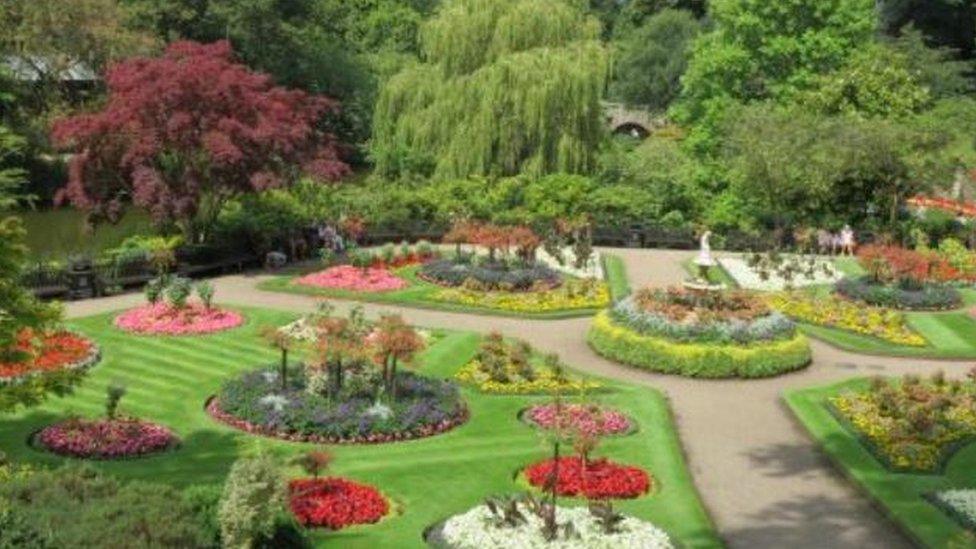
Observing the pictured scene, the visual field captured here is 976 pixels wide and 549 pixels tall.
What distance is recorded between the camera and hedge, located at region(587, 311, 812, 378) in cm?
3197

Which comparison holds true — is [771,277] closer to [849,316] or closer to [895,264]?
[895,264]

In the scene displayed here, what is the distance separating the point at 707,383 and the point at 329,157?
19.7 m

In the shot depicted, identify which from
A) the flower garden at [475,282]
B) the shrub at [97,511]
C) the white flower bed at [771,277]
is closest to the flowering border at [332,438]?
the shrub at [97,511]

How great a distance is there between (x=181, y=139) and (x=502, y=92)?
18.6m

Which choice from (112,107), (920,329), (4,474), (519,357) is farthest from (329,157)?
(4,474)

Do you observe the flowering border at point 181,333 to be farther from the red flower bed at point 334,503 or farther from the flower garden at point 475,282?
the red flower bed at point 334,503

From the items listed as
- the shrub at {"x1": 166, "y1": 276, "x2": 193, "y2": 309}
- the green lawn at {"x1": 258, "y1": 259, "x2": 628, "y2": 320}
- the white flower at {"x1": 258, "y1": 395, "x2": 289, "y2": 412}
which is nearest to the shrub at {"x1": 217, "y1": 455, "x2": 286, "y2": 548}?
the white flower at {"x1": 258, "y1": 395, "x2": 289, "y2": 412}

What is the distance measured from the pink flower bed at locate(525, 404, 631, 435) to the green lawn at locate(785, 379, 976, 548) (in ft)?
14.3

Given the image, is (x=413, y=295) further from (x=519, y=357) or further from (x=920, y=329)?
(x=920, y=329)

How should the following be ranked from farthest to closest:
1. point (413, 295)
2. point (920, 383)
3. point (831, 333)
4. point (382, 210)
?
point (382, 210) < point (413, 295) < point (831, 333) < point (920, 383)

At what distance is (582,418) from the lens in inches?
1042

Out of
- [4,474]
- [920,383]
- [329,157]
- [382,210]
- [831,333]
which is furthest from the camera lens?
[382,210]

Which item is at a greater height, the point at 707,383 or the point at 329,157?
the point at 329,157

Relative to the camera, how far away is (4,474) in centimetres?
1945
